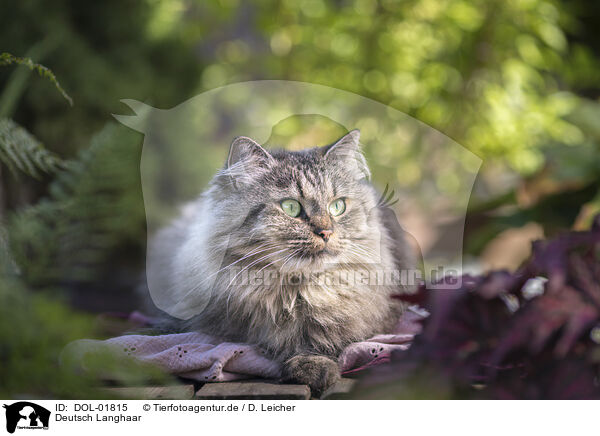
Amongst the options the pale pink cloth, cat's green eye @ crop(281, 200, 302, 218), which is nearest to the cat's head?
cat's green eye @ crop(281, 200, 302, 218)

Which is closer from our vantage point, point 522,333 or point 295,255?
point 522,333

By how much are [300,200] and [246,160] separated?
11cm

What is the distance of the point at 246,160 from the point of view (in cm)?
83

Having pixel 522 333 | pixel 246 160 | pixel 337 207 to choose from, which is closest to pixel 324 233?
pixel 337 207

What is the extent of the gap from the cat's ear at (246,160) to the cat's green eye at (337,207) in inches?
4.9

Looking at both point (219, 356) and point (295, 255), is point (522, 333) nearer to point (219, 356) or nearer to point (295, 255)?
point (295, 255)

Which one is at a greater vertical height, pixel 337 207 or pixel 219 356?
pixel 337 207

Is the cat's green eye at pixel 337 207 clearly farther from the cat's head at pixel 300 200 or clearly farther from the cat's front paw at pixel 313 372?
the cat's front paw at pixel 313 372

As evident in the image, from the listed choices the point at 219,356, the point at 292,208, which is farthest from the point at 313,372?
the point at 292,208

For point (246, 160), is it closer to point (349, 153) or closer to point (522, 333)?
point (349, 153)

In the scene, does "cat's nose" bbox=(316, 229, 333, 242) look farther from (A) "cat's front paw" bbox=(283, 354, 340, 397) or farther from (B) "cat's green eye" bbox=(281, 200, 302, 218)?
(A) "cat's front paw" bbox=(283, 354, 340, 397)

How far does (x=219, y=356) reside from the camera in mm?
816

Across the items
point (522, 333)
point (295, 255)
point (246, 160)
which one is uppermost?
point (246, 160)
